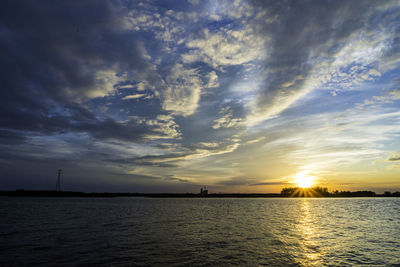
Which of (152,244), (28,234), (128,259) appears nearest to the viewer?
(128,259)

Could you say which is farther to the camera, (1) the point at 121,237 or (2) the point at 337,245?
(1) the point at 121,237

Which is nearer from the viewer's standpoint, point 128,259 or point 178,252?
point 128,259

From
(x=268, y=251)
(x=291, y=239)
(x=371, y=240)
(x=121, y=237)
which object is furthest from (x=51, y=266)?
(x=371, y=240)

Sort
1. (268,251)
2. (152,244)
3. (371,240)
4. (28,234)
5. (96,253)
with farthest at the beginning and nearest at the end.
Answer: (28,234) → (371,240) → (152,244) → (268,251) → (96,253)

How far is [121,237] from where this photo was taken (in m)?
33.2

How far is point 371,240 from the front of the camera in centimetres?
3244

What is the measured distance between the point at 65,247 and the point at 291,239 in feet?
96.6

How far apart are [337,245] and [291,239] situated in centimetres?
579

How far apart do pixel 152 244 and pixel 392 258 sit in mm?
26239

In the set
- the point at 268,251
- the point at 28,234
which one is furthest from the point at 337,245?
the point at 28,234

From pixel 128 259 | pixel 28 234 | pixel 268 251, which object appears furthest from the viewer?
pixel 28 234

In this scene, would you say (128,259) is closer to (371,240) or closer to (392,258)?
(392,258)

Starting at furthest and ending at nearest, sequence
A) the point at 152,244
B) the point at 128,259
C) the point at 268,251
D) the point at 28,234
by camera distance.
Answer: the point at 28,234 < the point at 152,244 < the point at 268,251 < the point at 128,259

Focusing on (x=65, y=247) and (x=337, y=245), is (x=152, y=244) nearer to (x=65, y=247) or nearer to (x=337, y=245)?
(x=65, y=247)
